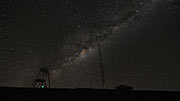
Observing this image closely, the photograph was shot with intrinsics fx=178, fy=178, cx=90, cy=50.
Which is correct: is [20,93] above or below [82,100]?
above

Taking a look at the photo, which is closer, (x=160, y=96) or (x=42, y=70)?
(x=160, y=96)

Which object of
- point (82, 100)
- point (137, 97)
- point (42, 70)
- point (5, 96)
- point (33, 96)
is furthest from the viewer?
point (42, 70)

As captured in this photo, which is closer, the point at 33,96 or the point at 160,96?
the point at 33,96

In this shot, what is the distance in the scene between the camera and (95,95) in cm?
1534

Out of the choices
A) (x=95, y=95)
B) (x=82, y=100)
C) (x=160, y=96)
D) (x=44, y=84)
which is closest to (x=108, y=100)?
(x=95, y=95)

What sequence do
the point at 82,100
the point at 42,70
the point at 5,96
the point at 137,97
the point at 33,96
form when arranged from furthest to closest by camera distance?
the point at 42,70, the point at 137,97, the point at 82,100, the point at 33,96, the point at 5,96

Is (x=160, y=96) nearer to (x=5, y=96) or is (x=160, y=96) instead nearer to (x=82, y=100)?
(x=82, y=100)

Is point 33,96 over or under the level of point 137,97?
over

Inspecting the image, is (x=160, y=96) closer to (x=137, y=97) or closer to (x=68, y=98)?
(x=137, y=97)

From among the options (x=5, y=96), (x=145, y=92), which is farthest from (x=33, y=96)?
(x=145, y=92)

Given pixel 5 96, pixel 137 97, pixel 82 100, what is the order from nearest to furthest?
pixel 5 96 → pixel 82 100 → pixel 137 97

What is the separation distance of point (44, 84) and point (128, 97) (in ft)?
52.6

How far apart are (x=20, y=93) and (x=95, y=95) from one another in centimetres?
608

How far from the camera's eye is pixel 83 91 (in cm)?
1520
